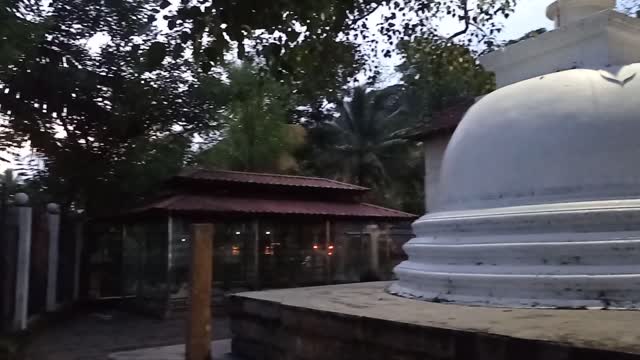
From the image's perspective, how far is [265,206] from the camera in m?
16.0

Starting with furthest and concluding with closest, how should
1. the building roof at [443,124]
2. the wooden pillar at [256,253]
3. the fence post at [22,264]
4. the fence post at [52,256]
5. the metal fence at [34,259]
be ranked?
1. the building roof at [443,124]
2. the wooden pillar at [256,253]
3. the fence post at [52,256]
4. the fence post at [22,264]
5. the metal fence at [34,259]

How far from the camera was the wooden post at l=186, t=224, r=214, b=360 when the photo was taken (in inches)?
240

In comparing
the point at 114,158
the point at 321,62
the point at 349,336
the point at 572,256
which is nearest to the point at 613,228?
the point at 572,256

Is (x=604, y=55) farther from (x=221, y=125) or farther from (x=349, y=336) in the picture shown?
(x=221, y=125)

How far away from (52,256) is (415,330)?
1083 centimetres

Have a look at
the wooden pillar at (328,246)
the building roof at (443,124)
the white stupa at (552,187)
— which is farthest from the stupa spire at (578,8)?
the wooden pillar at (328,246)

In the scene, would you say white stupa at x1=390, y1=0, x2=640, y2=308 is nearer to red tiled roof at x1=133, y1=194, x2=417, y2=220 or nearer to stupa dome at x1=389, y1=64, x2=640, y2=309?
stupa dome at x1=389, y1=64, x2=640, y2=309

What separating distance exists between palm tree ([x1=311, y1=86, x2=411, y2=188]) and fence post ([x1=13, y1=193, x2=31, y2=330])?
1765cm

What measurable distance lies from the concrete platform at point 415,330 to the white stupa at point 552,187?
296mm

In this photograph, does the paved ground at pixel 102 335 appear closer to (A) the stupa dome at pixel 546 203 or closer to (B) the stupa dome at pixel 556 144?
(A) the stupa dome at pixel 546 203

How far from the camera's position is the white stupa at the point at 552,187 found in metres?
5.30

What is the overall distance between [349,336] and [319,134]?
2328 cm

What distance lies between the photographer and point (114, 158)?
15.2 m

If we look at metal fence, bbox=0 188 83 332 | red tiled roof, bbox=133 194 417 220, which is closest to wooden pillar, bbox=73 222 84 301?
metal fence, bbox=0 188 83 332
